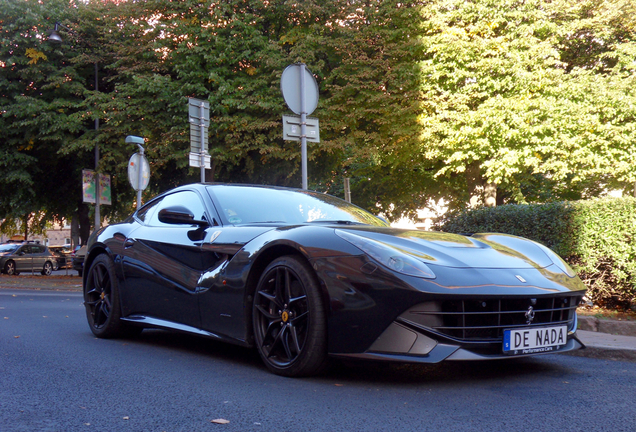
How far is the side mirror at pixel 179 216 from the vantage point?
4.77 meters

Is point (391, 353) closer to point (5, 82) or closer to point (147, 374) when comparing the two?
point (147, 374)

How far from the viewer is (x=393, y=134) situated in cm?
1912

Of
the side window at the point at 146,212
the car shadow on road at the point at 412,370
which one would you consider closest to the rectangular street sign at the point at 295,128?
the side window at the point at 146,212

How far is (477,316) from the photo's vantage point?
11.9ft

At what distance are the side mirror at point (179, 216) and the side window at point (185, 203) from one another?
0.28ft

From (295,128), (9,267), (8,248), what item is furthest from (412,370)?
(8,248)

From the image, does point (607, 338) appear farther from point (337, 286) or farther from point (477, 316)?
point (337, 286)

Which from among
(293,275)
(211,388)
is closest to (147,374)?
(211,388)

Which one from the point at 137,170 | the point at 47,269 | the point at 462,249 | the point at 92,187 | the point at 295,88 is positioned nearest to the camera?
the point at 462,249

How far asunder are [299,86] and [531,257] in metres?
5.10

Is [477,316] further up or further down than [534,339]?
further up

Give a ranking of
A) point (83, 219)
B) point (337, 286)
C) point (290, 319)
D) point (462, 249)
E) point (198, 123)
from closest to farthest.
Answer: point (337, 286), point (290, 319), point (462, 249), point (198, 123), point (83, 219)

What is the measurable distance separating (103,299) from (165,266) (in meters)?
1.27

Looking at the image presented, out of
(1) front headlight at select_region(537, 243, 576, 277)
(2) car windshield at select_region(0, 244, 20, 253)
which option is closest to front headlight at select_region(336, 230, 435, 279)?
(1) front headlight at select_region(537, 243, 576, 277)
